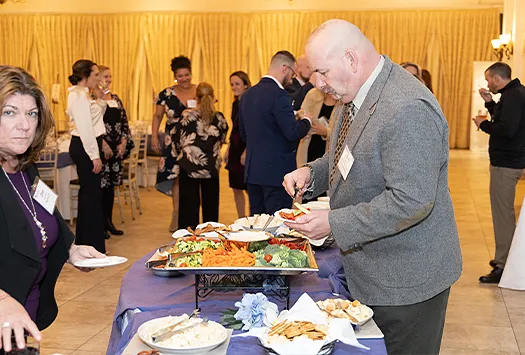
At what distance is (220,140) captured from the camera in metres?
5.99

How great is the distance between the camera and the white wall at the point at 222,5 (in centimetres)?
1456

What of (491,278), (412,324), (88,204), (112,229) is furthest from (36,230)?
(112,229)

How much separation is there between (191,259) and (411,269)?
2.21ft

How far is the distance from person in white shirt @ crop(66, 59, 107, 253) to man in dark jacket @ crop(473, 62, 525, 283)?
3029 mm

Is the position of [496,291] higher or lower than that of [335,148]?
lower

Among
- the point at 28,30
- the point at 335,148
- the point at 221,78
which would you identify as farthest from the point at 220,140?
the point at 28,30

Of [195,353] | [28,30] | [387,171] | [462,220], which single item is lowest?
[462,220]

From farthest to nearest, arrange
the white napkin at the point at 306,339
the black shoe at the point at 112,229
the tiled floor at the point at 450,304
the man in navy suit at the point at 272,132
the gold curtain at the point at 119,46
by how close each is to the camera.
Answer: the gold curtain at the point at 119,46 < the black shoe at the point at 112,229 < the man in navy suit at the point at 272,132 < the tiled floor at the point at 450,304 < the white napkin at the point at 306,339

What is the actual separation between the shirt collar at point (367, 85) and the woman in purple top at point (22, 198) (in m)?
0.96

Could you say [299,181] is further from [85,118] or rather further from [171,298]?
[85,118]

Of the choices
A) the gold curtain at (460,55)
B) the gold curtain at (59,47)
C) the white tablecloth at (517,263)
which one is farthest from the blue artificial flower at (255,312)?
the gold curtain at (59,47)

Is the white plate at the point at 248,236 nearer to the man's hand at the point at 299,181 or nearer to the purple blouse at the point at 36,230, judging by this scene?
the man's hand at the point at 299,181

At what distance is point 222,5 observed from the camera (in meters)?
15.0

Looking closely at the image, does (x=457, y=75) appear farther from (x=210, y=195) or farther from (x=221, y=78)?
(x=210, y=195)
